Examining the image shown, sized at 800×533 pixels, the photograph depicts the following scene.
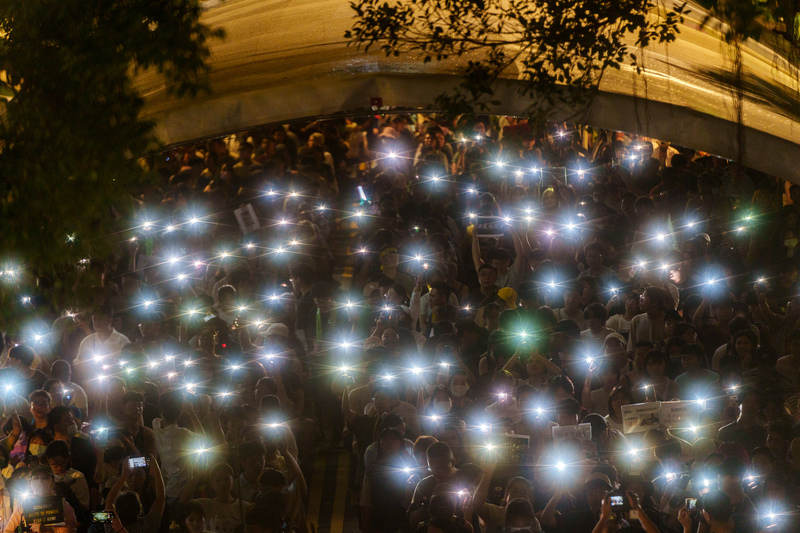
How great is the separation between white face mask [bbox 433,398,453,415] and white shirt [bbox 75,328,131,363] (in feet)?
14.1

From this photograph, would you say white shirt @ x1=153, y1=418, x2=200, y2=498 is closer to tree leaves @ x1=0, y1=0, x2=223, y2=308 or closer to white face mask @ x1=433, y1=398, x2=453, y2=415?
white face mask @ x1=433, y1=398, x2=453, y2=415

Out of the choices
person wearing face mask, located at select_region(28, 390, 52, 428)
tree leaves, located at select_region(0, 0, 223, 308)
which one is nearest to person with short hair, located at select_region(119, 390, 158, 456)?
person wearing face mask, located at select_region(28, 390, 52, 428)

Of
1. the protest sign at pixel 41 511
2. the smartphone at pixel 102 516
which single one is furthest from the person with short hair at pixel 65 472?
the smartphone at pixel 102 516

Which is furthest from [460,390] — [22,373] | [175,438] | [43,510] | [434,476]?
[22,373]

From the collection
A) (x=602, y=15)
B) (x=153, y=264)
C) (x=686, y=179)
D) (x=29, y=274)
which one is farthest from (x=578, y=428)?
(x=153, y=264)

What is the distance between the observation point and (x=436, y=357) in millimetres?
10352

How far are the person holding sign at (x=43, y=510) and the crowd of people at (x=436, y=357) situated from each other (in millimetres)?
21

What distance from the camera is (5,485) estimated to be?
29.1 ft

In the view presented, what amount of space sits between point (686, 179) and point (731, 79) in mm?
5225

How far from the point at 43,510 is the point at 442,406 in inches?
149

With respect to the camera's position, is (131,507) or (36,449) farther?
(36,449)

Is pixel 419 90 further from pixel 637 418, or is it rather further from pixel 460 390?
pixel 637 418

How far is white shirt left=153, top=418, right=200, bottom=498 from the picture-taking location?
31.1ft

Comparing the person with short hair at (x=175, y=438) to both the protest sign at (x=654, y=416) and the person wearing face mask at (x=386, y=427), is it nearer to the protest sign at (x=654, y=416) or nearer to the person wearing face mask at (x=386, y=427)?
the person wearing face mask at (x=386, y=427)
